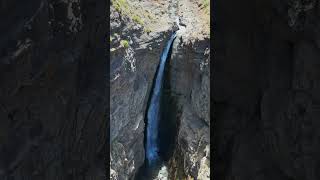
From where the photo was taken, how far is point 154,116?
12766 mm

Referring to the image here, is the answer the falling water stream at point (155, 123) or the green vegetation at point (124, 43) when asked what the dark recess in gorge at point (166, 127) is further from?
the green vegetation at point (124, 43)

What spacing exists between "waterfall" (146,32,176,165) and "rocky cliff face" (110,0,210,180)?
24 cm

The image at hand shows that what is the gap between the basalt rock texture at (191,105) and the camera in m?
11.6

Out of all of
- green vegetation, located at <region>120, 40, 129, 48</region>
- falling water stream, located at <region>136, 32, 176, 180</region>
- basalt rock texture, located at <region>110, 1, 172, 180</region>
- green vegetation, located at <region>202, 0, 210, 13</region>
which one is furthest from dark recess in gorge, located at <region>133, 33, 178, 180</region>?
green vegetation, located at <region>120, 40, 129, 48</region>

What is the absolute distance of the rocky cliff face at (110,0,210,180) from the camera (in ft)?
36.4

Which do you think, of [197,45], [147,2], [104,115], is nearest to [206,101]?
[197,45]

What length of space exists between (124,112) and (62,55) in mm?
8926

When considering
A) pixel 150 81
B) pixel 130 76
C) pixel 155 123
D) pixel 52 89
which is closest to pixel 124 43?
pixel 130 76
